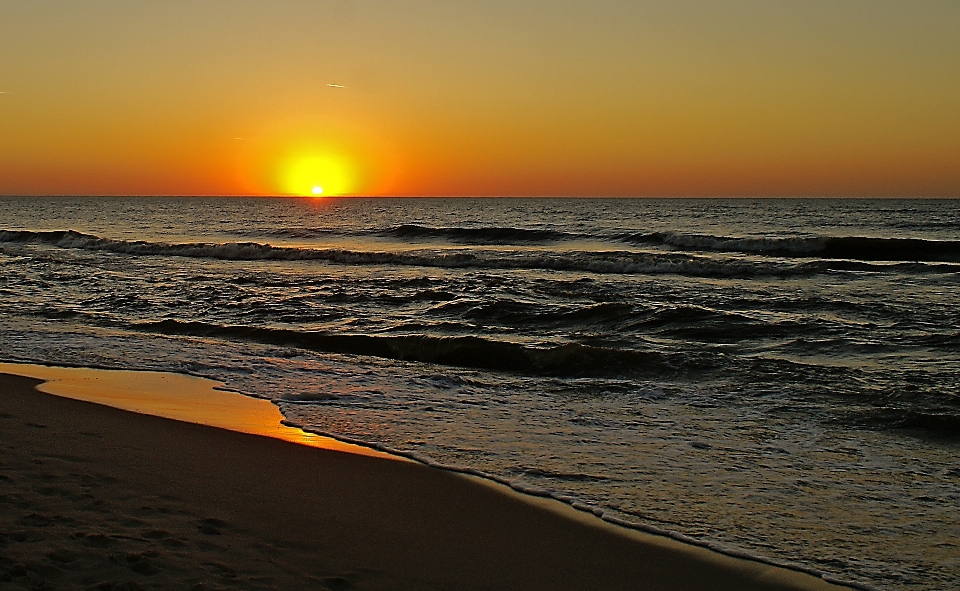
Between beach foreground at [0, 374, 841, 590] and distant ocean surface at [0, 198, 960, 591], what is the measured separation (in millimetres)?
417

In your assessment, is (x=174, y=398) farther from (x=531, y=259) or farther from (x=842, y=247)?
(x=842, y=247)

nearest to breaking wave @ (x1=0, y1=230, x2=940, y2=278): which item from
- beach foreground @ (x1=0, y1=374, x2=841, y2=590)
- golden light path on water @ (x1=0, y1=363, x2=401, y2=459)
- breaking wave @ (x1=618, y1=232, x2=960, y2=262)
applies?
breaking wave @ (x1=618, y1=232, x2=960, y2=262)

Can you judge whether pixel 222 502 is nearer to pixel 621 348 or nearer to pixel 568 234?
pixel 621 348

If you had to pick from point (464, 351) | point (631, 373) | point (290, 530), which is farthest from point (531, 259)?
point (290, 530)

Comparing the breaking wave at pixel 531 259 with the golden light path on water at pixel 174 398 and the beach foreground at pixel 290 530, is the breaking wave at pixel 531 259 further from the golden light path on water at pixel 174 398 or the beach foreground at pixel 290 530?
the beach foreground at pixel 290 530

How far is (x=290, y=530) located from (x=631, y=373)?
19.9 feet

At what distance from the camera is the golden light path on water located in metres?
6.70

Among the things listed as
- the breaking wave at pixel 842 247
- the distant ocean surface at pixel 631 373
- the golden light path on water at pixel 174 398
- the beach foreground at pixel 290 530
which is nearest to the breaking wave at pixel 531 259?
the distant ocean surface at pixel 631 373

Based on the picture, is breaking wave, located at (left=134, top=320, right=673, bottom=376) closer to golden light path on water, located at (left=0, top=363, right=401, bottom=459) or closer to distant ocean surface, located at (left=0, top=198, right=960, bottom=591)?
distant ocean surface, located at (left=0, top=198, right=960, bottom=591)

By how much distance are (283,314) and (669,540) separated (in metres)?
11.4

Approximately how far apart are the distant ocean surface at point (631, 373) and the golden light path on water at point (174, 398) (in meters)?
0.29

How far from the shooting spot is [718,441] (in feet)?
21.3

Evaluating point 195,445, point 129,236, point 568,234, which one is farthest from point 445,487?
point 129,236

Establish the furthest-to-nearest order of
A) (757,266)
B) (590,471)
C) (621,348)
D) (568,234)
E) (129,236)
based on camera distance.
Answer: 1. (129,236)
2. (568,234)
3. (757,266)
4. (621,348)
5. (590,471)
